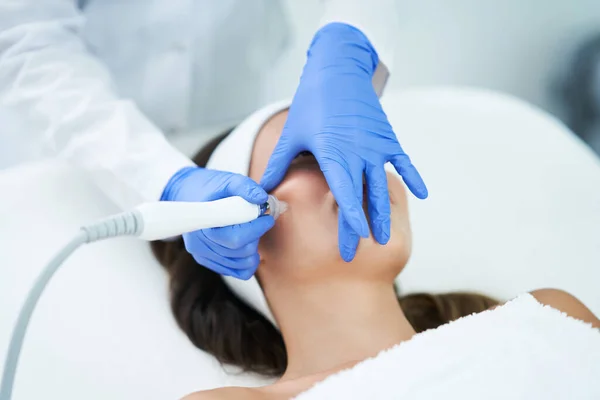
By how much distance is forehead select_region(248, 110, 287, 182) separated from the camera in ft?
3.34

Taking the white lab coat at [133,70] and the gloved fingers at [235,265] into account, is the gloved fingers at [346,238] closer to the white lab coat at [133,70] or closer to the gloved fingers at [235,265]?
the gloved fingers at [235,265]

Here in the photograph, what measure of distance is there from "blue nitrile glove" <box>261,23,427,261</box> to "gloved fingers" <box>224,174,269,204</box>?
0.31ft

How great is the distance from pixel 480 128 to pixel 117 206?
2.92ft

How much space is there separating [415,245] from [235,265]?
563mm

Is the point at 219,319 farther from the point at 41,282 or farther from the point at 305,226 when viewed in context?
the point at 41,282

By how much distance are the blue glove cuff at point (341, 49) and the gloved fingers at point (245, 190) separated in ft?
1.02

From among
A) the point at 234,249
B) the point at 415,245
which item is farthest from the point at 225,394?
the point at 415,245

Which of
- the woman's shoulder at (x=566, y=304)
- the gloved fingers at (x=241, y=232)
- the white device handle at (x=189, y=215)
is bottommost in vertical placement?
the woman's shoulder at (x=566, y=304)

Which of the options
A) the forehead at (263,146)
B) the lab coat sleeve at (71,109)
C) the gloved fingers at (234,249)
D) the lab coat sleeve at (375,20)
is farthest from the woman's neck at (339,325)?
the lab coat sleeve at (375,20)

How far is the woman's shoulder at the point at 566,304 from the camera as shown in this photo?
38.3 inches

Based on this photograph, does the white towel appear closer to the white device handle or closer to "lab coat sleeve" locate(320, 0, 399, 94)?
the white device handle

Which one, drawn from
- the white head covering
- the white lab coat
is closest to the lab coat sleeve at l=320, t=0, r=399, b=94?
the white lab coat

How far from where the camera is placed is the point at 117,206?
1.27 m

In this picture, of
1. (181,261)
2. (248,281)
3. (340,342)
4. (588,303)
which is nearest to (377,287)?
(340,342)
